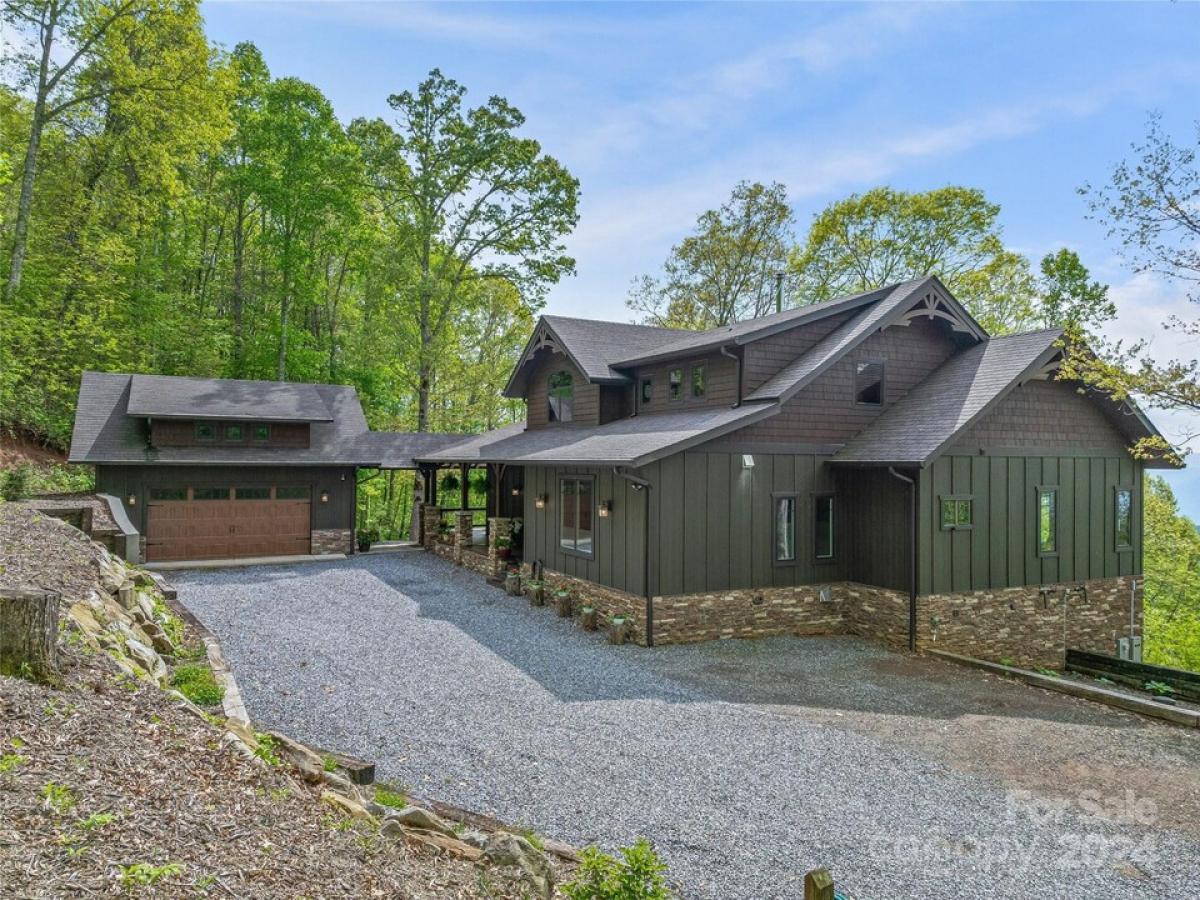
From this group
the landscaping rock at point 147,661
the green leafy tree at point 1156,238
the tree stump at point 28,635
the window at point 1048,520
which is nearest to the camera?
the tree stump at point 28,635

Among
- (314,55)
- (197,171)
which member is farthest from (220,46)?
(314,55)

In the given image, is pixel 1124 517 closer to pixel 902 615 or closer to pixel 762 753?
pixel 902 615

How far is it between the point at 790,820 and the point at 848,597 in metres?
6.96

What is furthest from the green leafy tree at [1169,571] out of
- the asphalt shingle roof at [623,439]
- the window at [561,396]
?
the window at [561,396]

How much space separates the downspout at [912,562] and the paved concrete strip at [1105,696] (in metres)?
0.73

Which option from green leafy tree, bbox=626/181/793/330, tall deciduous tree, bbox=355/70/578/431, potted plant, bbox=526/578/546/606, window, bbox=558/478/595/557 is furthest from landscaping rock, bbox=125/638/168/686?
green leafy tree, bbox=626/181/793/330

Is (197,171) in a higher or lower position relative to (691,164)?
higher

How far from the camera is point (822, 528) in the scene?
37.3ft

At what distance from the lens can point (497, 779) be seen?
546 cm

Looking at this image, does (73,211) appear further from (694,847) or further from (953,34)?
(694,847)

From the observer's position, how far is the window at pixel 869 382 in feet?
39.7

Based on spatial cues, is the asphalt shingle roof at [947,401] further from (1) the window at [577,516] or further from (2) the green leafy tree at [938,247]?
(2) the green leafy tree at [938,247]

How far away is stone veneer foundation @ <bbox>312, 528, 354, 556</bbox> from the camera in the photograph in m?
17.6

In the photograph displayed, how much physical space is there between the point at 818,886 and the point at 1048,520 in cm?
1110
